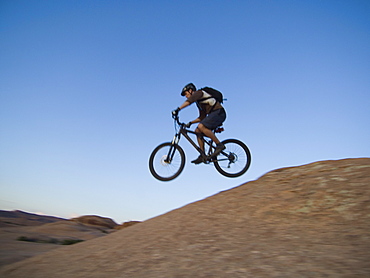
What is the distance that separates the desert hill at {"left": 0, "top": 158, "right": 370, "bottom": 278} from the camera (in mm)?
2549

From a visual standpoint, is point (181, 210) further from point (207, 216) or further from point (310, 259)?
point (310, 259)

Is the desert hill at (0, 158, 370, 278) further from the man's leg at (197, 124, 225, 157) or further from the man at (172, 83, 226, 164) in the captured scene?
the man at (172, 83, 226, 164)

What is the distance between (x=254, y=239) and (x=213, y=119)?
3744mm

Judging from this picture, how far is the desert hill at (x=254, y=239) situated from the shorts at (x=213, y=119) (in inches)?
79.0

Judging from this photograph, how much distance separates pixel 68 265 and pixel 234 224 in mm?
2105

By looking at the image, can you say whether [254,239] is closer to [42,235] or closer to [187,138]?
[187,138]

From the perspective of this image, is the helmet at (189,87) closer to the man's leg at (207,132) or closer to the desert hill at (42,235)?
the man's leg at (207,132)

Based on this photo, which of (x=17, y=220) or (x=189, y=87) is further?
(x=17, y=220)

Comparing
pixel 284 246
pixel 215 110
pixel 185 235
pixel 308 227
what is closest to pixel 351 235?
pixel 308 227

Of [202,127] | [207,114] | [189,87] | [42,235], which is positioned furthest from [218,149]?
[42,235]

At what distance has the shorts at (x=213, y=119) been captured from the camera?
6.61m

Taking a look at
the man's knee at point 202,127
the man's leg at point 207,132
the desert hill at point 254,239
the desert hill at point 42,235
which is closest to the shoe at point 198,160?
the man's leg at point 207,132

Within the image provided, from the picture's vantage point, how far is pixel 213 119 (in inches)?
260

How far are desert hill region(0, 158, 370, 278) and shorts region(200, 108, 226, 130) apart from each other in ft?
6.58
